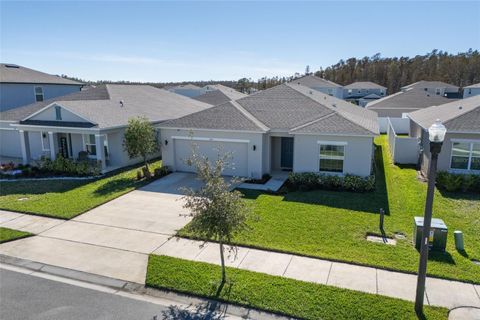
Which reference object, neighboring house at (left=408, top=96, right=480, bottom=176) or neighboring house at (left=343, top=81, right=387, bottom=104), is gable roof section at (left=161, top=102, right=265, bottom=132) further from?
neighboring house at (left=343, top=81, right=387, bottom=104)

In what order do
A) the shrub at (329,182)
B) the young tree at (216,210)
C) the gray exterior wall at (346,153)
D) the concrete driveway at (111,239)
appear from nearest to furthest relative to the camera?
1. the young tree at (216,210)
2. the concrete driveway at (111,239)
3. the shrub at (329,182)
4. the gray exterior wall at (346,153)

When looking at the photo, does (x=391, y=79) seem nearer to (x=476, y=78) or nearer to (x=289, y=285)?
(x=476, y=78)

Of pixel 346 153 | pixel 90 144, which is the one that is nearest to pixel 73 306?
pixel 346 153

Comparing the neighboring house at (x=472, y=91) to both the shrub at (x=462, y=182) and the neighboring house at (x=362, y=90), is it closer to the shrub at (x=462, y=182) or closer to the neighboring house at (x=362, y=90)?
the neighboring house at (x=362, y=90)

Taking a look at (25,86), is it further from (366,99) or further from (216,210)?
(366,99)

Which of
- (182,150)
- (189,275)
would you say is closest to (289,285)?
(189,275)

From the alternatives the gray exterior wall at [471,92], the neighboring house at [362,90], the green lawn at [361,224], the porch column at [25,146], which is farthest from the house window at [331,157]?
the neighboring house at [362,90]

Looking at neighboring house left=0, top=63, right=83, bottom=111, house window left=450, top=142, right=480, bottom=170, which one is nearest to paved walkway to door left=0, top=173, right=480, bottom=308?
house window left=450, top=142, right=480, bottom=170
